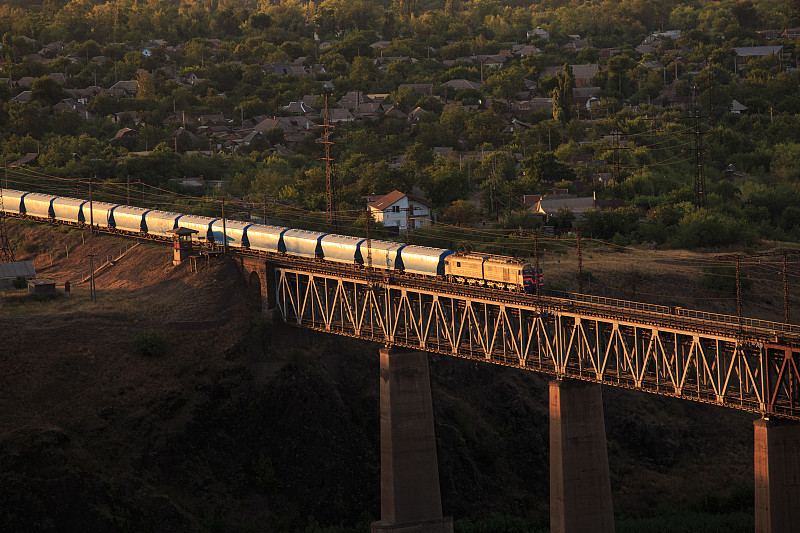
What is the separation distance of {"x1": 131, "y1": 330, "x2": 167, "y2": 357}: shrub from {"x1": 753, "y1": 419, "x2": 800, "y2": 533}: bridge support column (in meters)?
43.2

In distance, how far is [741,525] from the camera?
71000 millimetres

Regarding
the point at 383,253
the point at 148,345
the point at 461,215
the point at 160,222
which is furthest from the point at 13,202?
the point at 383,253

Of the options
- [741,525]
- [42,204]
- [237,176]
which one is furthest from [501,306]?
[237,176]

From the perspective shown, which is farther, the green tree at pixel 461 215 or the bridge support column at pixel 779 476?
the green tree at pixel 461 215

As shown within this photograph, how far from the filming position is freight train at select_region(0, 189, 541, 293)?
7144cm

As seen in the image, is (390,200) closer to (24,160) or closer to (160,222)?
(160,222)

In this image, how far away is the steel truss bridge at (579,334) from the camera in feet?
173

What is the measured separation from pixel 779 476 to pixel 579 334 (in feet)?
45.1

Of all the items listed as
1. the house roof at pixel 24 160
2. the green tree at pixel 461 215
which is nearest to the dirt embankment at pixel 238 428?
the green tree at pixel 461 215

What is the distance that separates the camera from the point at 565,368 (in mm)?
61625

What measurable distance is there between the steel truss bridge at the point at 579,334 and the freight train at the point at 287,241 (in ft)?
6.01

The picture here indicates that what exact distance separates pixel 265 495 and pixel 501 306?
2122cm

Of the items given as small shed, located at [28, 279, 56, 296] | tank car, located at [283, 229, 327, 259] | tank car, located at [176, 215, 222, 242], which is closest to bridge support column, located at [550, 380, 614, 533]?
tank car, located at [283, 229, 327, 259]

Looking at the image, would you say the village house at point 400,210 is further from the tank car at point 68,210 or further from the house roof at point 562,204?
the tank car at point 68,210
